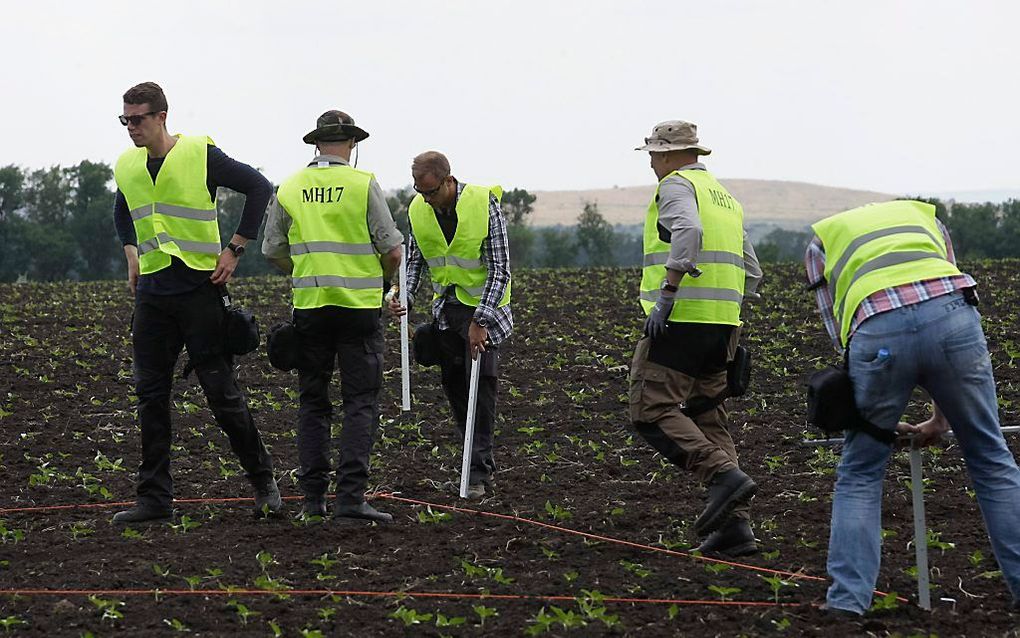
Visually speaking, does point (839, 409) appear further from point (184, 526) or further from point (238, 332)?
point (184, 526)

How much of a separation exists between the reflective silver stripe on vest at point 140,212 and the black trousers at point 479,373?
1749 millimetres

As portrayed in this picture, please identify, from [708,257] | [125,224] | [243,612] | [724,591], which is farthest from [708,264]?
[125,224]

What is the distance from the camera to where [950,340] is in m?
4.88

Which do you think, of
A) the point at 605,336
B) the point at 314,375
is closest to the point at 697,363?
the point at 314,375

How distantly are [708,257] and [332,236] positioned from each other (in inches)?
75.1

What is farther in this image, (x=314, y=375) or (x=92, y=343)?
(x=92, y=343)

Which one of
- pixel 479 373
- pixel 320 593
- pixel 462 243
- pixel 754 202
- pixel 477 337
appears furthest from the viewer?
pixel 754 202

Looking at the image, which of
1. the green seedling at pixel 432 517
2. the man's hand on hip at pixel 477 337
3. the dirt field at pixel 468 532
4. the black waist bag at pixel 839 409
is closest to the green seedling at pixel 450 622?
the dirt field at pixel 468 532

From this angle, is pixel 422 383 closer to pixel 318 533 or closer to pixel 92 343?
pixel 92 343

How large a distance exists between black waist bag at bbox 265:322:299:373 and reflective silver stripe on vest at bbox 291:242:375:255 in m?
0.39

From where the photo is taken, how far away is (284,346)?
7.02m

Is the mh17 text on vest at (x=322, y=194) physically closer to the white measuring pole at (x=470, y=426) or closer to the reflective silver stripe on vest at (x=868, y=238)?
the white measuring pole at (x=470, y=426)

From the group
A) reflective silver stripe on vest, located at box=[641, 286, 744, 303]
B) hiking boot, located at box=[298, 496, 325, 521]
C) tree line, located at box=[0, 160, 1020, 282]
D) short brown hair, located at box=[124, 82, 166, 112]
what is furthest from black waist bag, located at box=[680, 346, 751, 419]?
tree line, located at box=[0, 160, 1020, 282]

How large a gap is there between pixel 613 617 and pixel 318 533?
6.75 ft
